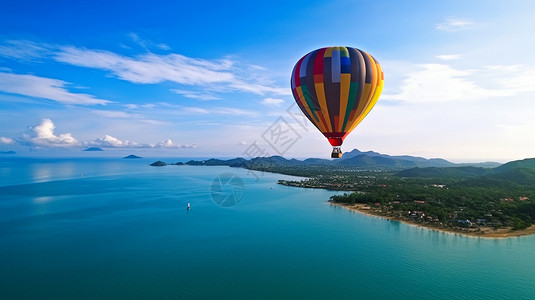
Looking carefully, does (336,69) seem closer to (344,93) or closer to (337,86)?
(337,86)

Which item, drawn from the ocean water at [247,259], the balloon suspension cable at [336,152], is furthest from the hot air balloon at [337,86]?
the ocean water at [247,259]

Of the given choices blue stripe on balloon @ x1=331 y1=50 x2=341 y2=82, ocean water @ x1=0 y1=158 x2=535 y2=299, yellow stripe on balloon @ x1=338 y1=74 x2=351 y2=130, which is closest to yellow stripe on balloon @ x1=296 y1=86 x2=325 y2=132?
yellow stripe on balloon @ x1=338 y1=74 x2=351 y2=130

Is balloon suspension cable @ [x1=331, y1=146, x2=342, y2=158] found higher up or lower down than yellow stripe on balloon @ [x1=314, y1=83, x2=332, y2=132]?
lower down

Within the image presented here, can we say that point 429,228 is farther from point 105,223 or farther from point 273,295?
point 105,223

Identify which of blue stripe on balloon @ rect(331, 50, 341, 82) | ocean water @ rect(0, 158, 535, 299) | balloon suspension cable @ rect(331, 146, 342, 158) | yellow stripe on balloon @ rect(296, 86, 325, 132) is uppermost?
blue stripe on balloon @ rect(331, 50, 341, 82)

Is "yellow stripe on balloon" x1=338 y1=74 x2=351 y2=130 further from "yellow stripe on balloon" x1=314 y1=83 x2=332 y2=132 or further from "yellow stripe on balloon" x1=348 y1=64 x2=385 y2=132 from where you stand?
"yellow stripe on balloon" x1=348 y1=64 x2=385 y2=132

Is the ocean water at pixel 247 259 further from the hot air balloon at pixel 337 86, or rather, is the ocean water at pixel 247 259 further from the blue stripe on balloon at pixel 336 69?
the blue stripe on balloon at pixel 336 69
